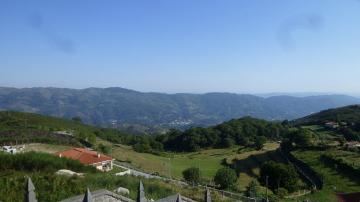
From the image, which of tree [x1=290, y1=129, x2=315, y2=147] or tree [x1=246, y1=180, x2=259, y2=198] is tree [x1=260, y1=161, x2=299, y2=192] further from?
tree [x1=290, y1=129, x2=315, y2=147]

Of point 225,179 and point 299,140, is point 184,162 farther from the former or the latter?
point 225,179

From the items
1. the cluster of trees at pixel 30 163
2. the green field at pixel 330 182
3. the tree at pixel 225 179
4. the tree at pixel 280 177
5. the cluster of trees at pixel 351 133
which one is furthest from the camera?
the cluster of trees at pixel 351 133

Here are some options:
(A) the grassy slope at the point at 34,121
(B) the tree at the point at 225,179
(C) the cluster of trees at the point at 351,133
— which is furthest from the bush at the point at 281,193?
(A) the grassy slope at the point at 34,121

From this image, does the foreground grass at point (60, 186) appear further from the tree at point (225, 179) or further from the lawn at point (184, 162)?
the lawn at point (184, 162)

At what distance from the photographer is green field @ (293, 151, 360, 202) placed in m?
42.5

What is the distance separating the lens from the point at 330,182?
156 feet

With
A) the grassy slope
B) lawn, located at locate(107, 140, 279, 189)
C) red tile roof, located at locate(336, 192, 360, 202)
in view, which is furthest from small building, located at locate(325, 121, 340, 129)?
red tile roof, located at locate(336, 192, 360, 202)

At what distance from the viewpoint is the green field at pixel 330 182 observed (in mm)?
42500

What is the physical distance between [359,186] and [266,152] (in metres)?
28.4

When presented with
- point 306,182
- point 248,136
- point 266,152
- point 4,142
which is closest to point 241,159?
point 266,152

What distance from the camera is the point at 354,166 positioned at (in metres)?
49.1

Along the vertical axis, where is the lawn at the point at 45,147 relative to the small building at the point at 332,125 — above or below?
above

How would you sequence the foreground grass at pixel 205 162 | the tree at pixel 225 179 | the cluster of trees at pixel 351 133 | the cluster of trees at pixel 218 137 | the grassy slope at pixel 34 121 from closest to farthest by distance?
the tree at pixel 225 179 < the foreground grass at pixel 205 162 < the cluster of trees at pixel 351 133 < the grassy slope at pixel 34 121 < the cluster of trees at pixel 218 137

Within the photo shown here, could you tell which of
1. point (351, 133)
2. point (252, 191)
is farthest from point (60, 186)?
point (351, 133)
